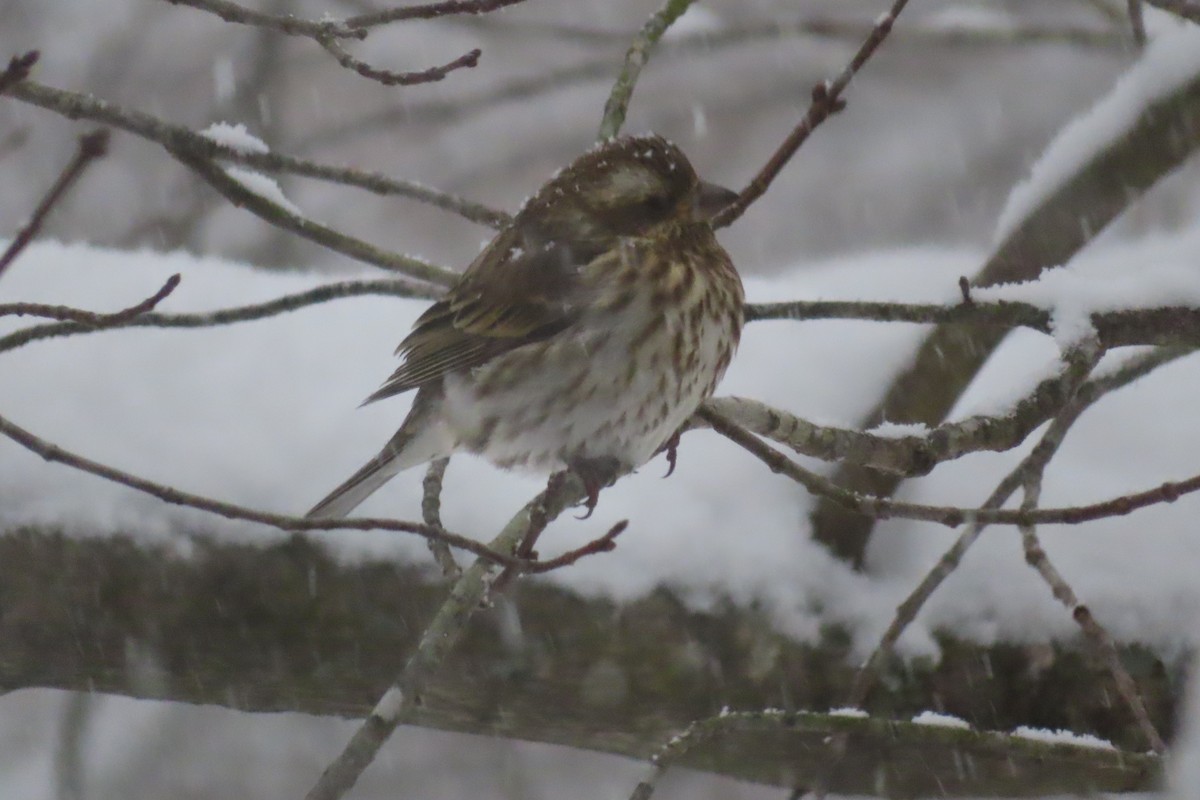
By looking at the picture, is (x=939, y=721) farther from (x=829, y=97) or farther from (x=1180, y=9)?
(x=1180, y=9)

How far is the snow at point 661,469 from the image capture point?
11.4ft

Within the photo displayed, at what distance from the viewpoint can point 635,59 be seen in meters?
3.83

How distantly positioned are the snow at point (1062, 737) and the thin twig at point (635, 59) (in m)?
1.95

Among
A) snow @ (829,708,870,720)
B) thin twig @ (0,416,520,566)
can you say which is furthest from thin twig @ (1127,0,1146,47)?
thin twig @ (0,416,520,566)

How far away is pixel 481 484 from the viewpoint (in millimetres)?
4062

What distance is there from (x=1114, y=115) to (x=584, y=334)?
5.80ft

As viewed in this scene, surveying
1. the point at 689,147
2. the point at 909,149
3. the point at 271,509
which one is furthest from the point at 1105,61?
the point at 271,509

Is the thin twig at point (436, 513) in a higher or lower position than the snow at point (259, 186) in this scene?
lower

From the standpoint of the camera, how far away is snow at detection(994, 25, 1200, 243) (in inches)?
153

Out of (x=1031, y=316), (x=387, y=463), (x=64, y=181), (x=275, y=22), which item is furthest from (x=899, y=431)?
(x=64, y=181)

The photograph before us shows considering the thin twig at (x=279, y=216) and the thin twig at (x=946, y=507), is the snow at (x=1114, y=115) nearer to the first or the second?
the thin twig at (x=946, y=507)

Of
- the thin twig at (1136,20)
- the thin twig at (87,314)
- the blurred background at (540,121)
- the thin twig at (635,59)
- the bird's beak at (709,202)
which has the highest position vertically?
the blurred background at (540,121)

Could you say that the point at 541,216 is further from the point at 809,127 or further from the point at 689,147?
the point at 689,147

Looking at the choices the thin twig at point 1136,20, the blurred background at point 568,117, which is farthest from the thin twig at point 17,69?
the blurred background at point 568,117
